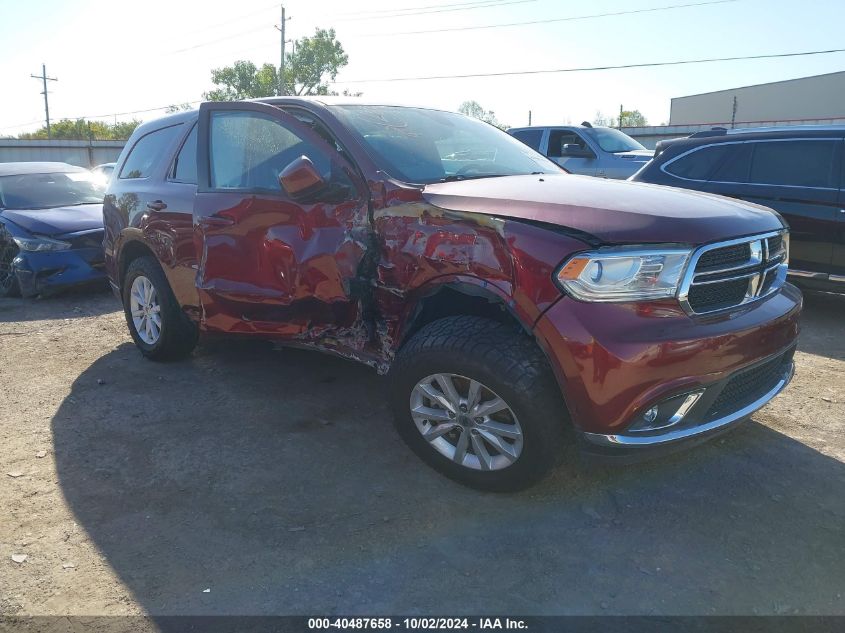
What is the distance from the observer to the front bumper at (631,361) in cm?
251

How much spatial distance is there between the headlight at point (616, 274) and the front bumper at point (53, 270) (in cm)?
631

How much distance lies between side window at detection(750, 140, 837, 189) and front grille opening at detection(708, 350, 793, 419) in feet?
11.0

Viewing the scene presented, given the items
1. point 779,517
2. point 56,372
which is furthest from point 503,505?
point 56,372

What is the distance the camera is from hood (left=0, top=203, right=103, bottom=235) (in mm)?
7164

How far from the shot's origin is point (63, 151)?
36500 millimetres

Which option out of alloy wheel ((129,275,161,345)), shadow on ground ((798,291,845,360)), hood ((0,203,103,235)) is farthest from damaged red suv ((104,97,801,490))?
hood ((0,203,103,235))

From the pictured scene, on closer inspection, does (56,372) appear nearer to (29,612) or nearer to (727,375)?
(29,612)

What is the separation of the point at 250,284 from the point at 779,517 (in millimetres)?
2925

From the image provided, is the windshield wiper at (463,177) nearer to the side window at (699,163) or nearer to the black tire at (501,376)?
the black tire at (501,376)

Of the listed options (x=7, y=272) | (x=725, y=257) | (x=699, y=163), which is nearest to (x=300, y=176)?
(x=725, y=257)

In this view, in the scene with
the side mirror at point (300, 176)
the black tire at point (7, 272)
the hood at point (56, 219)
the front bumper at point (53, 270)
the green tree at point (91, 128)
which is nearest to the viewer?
the side mirror at point (300, 176)

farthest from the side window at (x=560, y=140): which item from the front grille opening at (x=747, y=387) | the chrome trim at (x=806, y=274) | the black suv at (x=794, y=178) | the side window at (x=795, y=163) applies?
the front grille opening at (x=747, y=387)

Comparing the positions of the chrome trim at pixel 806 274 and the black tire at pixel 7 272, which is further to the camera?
the black tire at pixel 7 272

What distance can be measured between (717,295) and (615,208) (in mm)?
586
